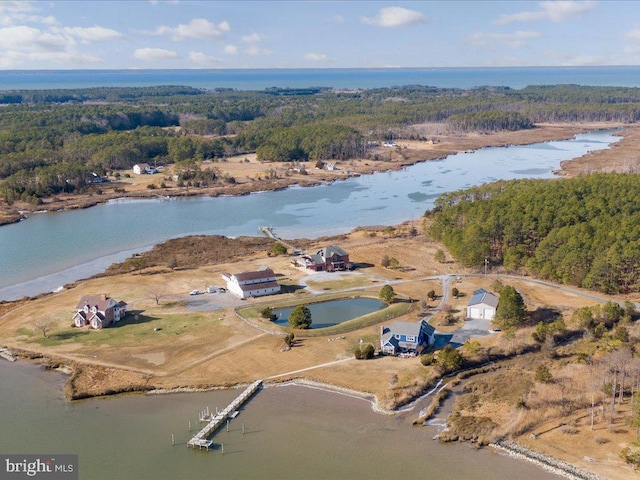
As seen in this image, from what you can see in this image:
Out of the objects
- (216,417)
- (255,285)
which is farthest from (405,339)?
(255,285)

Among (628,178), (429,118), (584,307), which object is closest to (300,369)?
(584,307)

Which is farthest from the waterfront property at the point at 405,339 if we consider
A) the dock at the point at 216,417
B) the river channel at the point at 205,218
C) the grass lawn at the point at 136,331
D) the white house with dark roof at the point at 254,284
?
the river channel at the point at 205,218

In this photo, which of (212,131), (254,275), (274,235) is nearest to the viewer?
(254,275)

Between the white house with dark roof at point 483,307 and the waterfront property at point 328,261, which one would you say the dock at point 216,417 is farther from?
the waterfront property at point 328,261

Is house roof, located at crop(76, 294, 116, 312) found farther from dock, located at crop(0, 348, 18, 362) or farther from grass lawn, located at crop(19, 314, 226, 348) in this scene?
dock, located at crop(0, 348, 18, 362)

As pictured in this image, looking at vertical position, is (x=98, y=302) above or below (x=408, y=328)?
below

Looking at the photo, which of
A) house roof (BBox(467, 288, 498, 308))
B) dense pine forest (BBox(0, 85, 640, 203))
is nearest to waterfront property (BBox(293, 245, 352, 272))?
house roof (BBox(467, 288, 498, 308))

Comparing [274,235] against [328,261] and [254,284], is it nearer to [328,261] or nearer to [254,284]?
[328,261]
